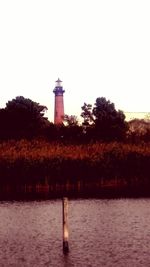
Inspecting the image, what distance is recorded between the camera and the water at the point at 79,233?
55.3 ft

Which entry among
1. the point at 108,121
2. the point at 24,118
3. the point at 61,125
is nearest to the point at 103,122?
the point at 108,121

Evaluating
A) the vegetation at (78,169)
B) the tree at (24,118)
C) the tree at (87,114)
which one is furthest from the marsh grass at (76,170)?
the tree at (87,114)

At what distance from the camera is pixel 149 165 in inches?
1491

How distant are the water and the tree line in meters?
21.9

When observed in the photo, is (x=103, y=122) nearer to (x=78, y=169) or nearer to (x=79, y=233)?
(x=78, y=169)

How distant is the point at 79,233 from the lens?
845 inches

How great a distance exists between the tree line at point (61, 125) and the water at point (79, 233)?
2191 cm

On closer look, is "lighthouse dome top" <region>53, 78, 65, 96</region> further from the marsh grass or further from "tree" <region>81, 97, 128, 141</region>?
the marsh grass

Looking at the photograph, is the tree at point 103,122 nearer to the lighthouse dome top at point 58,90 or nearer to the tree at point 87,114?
the tree at point 87,114

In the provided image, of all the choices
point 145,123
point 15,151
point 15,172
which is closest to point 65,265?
point 15,172

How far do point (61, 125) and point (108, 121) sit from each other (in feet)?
20.2

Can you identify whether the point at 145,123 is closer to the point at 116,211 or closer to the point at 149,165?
the point at 149,165

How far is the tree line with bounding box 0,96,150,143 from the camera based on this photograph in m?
57.7

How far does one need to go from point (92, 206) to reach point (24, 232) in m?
8.83
